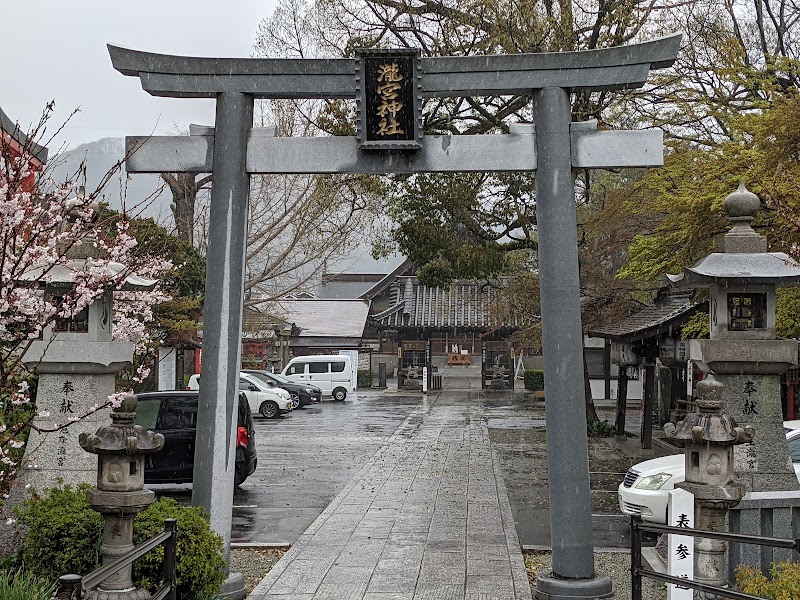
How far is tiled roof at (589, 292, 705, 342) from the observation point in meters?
18.4

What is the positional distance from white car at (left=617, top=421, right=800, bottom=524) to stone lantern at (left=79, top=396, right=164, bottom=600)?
690 cm

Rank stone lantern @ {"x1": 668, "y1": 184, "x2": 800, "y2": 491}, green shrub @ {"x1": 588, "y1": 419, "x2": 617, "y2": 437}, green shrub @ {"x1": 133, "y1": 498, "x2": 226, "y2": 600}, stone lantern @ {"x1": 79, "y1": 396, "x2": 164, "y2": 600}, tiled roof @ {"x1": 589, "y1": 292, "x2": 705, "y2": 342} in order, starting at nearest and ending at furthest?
stone lantern @ {"x1": 79, "y1": 396, "x2": 164, "y2": 600} < green shrub @ {"x1": 133, "y1": 498, "x2": 226, "y2": 600} < stone lantern @ {"x1": 668, "y1": 184, "x2": 800, "y2": 491} < tiled roof @ {"x1": 589, "y1": 292, "x2": 705, "y2": 342} < green shrub @ {"x1": 588, "y1": 419, "x2": 617, "y2": 437}

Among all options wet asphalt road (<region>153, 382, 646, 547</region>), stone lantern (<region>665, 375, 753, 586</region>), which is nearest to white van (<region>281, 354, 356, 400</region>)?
wet asphalt road (<region>153, 382, 646, 547</region>)

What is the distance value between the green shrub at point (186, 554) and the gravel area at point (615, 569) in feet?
10.7

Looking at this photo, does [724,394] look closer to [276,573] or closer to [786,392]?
[276,573]

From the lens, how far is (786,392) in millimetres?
19250

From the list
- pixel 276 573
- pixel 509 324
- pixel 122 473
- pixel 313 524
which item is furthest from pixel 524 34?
pixel 509 324

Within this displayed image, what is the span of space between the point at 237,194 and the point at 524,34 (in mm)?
10260

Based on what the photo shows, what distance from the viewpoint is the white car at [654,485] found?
35.5 feet

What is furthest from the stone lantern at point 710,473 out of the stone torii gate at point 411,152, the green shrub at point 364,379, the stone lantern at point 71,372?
the green shrub at point 364,379

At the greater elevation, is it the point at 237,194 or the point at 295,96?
the point at 295,96

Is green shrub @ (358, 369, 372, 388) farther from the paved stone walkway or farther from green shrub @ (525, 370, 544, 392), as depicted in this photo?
the paved stone walkway

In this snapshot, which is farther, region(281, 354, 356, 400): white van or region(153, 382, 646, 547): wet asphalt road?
region(281, 354, 356, 400): white van

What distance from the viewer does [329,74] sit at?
812 cm
